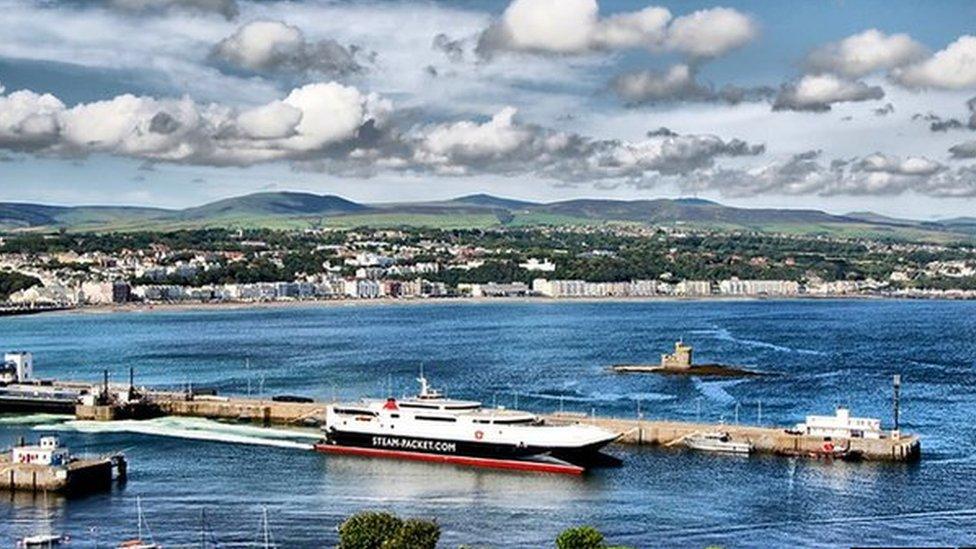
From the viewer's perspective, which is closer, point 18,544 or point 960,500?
point 18,544

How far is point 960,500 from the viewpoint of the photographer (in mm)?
38844

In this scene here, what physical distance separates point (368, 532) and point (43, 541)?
10754 mm

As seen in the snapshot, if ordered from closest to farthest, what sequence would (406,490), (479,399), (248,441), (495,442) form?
(406,490), (495,442), (248,441), (479,399)

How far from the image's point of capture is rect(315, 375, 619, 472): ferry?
44719 millimetres

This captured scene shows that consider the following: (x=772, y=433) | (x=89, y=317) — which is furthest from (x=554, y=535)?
(x=89, y=317)

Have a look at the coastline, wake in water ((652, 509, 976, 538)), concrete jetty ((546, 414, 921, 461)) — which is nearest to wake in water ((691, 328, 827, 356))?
concrete jetty ((546, 414, 921, 461))

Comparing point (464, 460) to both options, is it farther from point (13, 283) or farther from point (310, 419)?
point (13, 283)

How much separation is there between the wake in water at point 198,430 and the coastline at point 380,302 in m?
101

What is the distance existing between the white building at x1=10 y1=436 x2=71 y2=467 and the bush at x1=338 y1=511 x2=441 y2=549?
18.1 m

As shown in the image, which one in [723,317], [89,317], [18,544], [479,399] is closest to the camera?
[18,544]

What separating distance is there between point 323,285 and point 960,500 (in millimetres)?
153403

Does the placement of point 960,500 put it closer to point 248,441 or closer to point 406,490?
point 406,490

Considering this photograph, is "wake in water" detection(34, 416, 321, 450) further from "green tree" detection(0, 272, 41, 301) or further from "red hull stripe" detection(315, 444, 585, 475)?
"green tree" detection(0, 272, 41, 301)

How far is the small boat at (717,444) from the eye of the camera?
46594 millimetres
